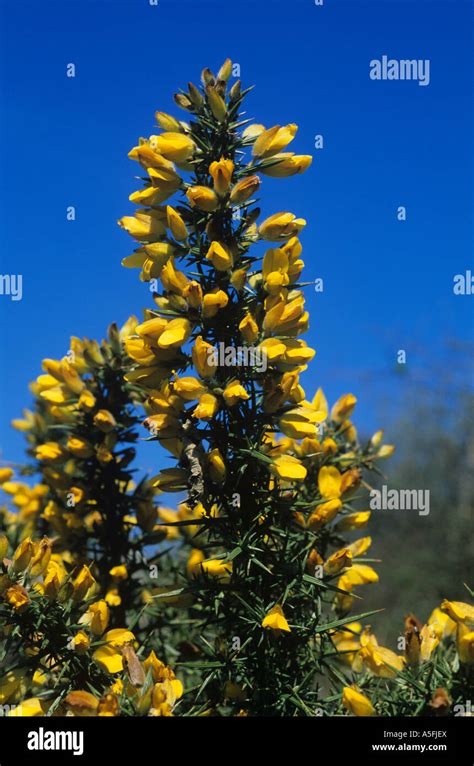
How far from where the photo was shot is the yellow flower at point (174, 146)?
6.75 feet

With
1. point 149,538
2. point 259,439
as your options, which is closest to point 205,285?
point 259,439

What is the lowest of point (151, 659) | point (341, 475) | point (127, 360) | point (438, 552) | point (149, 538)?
point (438, 552)

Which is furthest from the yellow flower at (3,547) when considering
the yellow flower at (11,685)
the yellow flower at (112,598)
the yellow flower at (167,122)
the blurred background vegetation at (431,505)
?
the blurred background vegetation at (431,505)

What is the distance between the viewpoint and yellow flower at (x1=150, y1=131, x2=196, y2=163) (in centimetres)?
206

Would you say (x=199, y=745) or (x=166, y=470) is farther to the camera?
(x=166, y=470)

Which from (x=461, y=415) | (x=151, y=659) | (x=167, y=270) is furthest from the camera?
(x=461, y=415)

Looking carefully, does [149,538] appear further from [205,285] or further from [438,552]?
[438,552]

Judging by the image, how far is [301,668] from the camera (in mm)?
2047

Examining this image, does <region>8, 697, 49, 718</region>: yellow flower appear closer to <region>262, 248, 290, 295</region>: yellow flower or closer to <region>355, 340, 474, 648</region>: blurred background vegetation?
<region>262, 248, 290, 295</region>: yellow flower

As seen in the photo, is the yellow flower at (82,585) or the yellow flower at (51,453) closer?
the yellow flower at (82,585)

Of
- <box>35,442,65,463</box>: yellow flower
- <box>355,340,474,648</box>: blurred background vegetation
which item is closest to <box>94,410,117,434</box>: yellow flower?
<box>35,442,65,463</box>: yellow flower

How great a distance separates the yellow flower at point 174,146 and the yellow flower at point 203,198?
11cm

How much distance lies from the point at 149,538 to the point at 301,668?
72 centimetres

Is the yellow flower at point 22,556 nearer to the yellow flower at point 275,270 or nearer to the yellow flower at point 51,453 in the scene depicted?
the yellow flower at point 51,453
